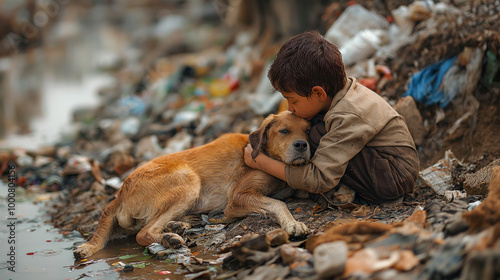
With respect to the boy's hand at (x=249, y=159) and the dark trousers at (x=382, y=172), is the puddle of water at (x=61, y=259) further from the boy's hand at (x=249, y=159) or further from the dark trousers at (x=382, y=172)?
the dark trousers at (x=382, y=172)

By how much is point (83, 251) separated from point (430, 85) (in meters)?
4.23

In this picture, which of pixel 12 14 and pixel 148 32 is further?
pixel 148 32

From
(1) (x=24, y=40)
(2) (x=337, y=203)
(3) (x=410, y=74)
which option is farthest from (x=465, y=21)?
(1) (x=24, y=40)

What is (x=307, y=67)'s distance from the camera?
3.77 metres

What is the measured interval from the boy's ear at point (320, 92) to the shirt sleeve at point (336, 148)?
22 centimetres

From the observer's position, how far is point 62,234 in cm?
479

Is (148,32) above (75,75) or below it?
above

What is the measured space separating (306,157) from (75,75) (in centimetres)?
1509

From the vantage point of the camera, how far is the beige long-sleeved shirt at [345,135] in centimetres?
374

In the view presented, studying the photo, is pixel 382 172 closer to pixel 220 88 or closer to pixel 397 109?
pixel 397 109

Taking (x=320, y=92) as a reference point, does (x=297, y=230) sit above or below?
below

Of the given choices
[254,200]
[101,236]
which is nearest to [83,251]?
[101,236]

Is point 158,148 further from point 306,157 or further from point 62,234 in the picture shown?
point 306,157

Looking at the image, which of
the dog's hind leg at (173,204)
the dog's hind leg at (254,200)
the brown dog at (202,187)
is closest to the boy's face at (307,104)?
the brown dog at (202,187)
